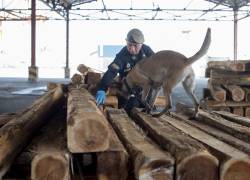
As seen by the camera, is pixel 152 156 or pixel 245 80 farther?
pixel 245 80

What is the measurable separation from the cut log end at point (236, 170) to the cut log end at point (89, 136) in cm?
66

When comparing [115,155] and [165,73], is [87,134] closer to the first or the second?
[115,155]

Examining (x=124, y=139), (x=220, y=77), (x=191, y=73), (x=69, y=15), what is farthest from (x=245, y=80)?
(x=69, y=15)

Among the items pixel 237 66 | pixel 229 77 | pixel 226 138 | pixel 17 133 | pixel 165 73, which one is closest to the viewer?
pixel 17 133

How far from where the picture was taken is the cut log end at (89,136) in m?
2.22

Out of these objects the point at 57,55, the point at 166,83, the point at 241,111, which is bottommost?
the point at 241,111

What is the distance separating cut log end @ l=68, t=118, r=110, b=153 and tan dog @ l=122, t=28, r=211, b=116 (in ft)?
7.62

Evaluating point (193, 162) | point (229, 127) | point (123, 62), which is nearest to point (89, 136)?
point (193, 162)

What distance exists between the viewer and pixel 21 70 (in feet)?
112

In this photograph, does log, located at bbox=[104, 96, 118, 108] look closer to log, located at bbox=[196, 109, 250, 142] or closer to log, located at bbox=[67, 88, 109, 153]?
log, located at bbox=[196, 109, 250, 142]

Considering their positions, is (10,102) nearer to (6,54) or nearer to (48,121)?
(48,121)

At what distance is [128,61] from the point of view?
5.63 meters

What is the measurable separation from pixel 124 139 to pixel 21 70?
3253 centimetres

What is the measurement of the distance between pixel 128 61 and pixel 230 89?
2772 millimetres
